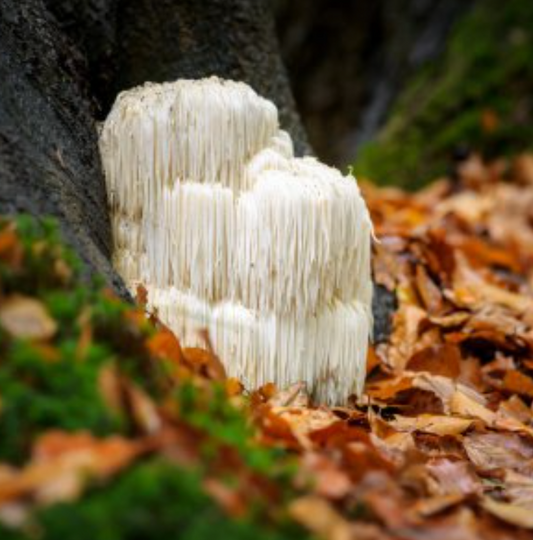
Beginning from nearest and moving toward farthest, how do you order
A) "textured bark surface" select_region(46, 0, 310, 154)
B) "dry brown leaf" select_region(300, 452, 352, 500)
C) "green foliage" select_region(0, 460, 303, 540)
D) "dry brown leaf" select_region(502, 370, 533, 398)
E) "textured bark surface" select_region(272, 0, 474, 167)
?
"green foliage" select_region(0, 460, 303, 540), "dry brown leaf" select_region(300, 452, 352, 500), "textured bark surface" select_region(46, 0, 310, 154), "dry brown leaf" select_region(502, 370, 533, 398), "textured bark surface" select_region(272, 0, 474, 167)

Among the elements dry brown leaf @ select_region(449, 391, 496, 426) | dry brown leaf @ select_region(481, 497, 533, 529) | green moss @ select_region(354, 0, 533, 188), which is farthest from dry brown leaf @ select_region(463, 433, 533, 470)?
green moss @ select_region(354, 0, 533, 188)

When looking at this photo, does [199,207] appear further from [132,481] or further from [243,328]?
[132,481]

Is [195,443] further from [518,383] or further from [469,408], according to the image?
[518,383]

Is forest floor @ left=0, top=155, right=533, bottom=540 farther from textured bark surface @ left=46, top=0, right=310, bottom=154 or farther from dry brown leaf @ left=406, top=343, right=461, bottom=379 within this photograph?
textured bark surface @ left=46, top=0, right=310, bottom=154

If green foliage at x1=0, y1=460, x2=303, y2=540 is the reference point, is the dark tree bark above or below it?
above

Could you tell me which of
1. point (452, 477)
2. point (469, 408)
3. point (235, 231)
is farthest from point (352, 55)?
point (452, 477)

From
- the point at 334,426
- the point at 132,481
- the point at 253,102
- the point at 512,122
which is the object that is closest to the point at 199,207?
the point at 253,102
